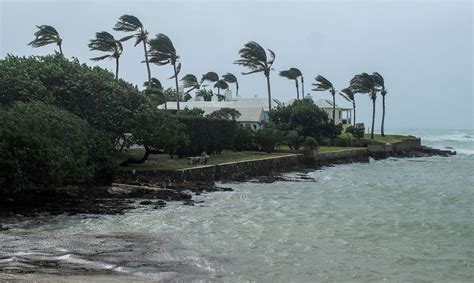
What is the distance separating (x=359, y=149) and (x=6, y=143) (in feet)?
144

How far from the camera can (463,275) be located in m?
12.6

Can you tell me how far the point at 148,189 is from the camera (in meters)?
24.6

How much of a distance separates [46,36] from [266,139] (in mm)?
24493

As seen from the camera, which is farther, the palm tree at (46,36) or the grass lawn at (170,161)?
the palm tree at (46,36)

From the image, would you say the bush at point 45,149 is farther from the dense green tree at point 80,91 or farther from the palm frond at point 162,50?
the palm frond at point 162,50

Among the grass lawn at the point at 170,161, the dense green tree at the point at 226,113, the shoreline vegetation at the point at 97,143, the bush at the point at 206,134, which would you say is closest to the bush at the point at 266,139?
the shoreline vegetation at the point at 97,143

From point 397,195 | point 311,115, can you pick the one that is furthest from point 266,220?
point 311,115

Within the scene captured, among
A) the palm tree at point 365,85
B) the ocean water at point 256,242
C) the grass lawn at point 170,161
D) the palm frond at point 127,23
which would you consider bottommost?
the ocean water at point 256,242

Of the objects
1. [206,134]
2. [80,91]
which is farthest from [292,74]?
[80,91]

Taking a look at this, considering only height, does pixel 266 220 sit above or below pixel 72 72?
below

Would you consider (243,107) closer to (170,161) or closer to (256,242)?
(170,161)

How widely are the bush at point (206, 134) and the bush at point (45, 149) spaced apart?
37.5 ft

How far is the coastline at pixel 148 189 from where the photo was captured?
19406 mm

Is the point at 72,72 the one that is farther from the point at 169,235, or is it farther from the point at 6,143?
the point at 169,235
